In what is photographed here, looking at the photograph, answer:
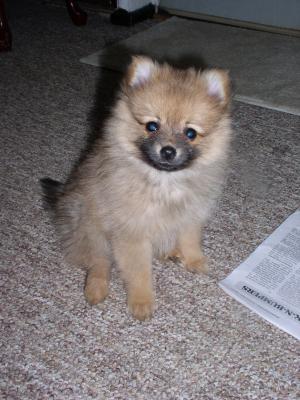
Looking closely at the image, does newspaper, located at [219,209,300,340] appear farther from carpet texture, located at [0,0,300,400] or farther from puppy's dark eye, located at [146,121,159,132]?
puppy's dark eye, located at [146,121,159,132]

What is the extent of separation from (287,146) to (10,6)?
306 centimetres

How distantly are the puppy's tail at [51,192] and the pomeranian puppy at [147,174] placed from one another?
20cm

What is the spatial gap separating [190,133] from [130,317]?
594 millimetres

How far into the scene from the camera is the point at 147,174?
4.64 feet

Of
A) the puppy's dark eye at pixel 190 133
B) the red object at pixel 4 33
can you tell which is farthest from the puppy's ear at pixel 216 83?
the red object at pixel 4 33

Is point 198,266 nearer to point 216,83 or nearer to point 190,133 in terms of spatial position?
point 190,133

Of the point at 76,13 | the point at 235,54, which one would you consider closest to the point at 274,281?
the point at 235,54

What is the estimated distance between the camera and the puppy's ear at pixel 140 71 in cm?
136

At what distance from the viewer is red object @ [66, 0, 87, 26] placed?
12.2 feet

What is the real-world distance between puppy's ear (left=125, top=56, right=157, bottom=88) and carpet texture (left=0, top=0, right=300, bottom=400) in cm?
65

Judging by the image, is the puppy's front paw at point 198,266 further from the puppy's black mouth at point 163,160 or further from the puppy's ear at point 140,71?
the puppy's ear at point 140,71

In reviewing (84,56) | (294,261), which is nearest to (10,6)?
(84,56)

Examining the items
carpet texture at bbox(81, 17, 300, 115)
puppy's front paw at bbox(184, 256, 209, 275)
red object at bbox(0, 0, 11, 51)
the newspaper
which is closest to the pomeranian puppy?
puppy's front paw at bbox(184, 256, 209, 275)

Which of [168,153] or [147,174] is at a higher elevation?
[168,153]
